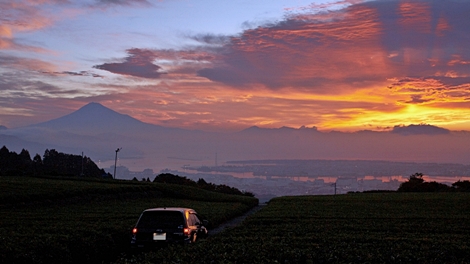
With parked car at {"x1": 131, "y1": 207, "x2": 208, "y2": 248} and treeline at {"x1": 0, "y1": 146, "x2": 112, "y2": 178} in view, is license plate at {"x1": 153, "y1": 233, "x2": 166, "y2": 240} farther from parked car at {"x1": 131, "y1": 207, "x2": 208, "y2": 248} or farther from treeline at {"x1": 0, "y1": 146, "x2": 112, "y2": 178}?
treeline at {"x1": 0, "y1": 146, "x2": 112, "y2": 178}

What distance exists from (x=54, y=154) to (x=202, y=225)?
146 m

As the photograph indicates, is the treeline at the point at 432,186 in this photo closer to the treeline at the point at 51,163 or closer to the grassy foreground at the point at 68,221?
the grassy foreground at the point at 68,221

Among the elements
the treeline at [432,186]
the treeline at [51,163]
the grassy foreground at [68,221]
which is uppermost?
the treeline at [51,163]

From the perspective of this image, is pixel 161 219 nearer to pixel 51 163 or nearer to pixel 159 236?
pixel 159 236

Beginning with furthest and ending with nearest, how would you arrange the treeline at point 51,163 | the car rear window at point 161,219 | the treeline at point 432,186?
the treeline at point 51,163 < the treeline at point 432,186 < the car rear window at point 161,219

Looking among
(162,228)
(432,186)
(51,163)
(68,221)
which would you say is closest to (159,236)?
(162,228)

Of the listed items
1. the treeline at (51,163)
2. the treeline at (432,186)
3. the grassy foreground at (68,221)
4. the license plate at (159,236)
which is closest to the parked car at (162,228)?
the license plate at (159,236)

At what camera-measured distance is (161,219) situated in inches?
781

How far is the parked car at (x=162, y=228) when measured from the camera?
19.3 meters

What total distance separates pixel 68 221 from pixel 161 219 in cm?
1301

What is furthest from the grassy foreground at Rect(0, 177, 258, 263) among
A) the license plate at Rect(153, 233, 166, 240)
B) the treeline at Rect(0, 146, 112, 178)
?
the treeline at Rect(0, 146, 112, 178)

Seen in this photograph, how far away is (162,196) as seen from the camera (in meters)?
70.6

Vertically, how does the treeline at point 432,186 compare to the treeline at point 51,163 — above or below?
below

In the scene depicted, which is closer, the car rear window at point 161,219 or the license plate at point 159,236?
the license plate at point 159,236
